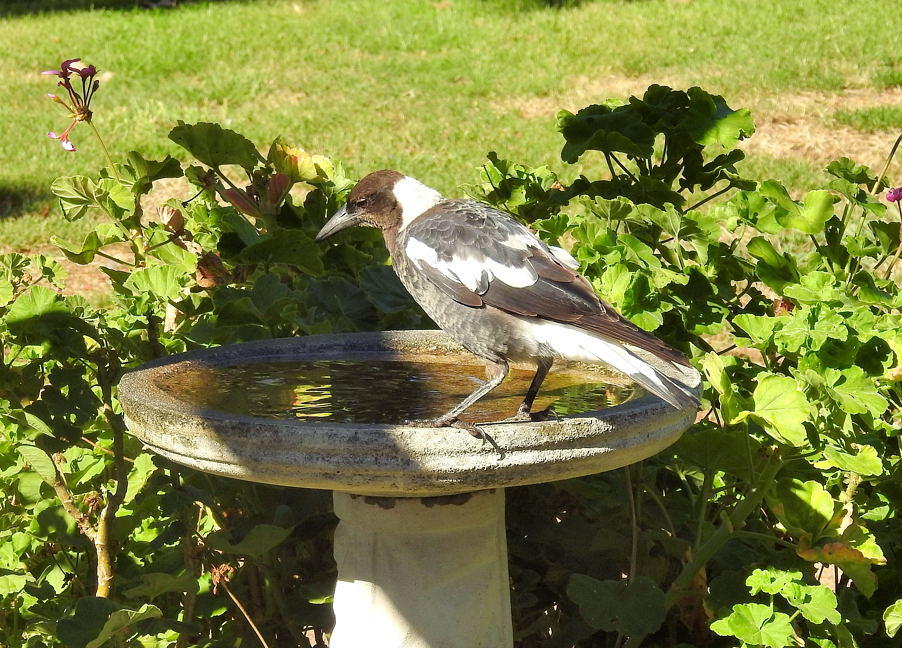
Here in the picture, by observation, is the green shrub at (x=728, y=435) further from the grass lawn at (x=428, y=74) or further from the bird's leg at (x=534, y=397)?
the grass lawn at (x=428, y=74)

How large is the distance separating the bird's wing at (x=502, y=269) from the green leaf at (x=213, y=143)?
65 cm

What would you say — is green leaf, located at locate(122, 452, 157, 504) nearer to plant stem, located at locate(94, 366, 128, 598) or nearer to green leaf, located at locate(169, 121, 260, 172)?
plant stem, located at locate(94, 366, 128, 598)

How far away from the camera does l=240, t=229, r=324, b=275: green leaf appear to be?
300 cm

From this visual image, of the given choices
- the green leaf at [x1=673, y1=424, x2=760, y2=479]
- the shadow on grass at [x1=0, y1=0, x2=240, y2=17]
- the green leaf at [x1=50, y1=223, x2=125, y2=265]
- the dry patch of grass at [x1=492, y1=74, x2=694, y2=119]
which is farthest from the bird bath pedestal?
the shadow on grass at [x1=0, y1=0, x2=240, y2=17]

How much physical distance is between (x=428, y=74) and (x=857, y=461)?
828 cm

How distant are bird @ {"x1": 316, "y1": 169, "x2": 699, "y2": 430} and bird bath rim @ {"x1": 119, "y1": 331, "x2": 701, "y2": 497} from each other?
0.49 feet

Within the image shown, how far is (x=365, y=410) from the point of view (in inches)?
96.0

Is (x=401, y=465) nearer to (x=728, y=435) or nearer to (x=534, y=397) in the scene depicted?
(x=534, y=397)

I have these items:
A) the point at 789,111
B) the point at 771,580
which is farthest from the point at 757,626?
the point at 789,111

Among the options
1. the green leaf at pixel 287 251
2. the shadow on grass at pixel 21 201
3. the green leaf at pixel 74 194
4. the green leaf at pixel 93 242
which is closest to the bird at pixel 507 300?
the green leaf at pixel 287 251

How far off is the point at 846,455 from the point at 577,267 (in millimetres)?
735

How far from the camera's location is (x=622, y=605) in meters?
2.47

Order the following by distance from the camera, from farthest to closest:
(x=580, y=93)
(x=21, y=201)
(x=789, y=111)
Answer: (x=580, y=93) < (x=789, y=111) < (x=21, y=201)

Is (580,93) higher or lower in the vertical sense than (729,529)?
lower
